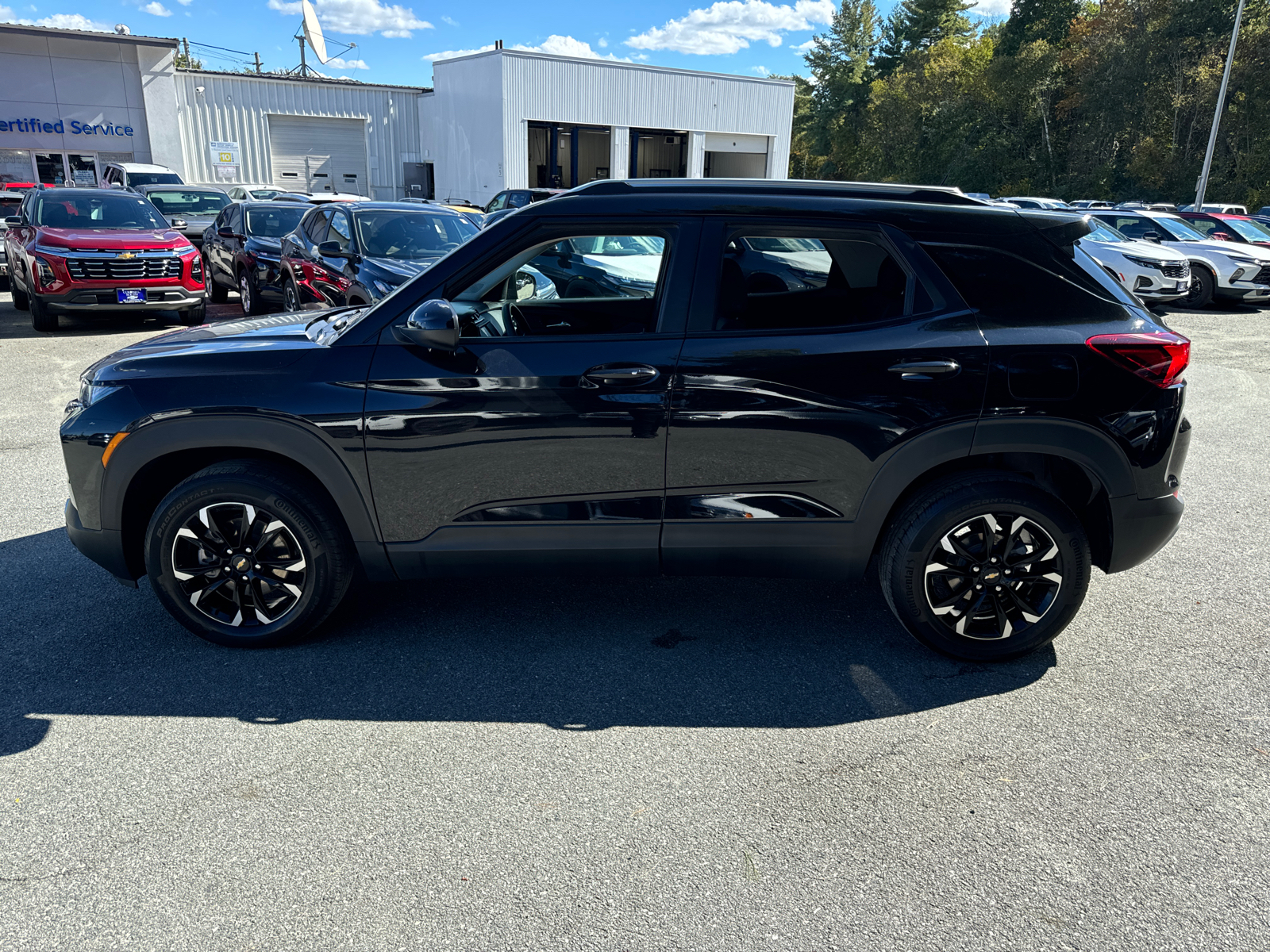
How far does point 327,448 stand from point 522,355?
83 cm

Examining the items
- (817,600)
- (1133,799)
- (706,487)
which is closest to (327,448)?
A: (706,487)

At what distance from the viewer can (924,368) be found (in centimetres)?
337

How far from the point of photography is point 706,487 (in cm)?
347

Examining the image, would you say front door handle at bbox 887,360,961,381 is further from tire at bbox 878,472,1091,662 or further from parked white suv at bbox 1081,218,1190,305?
parked white suv at bbox 1081,218,1190,305

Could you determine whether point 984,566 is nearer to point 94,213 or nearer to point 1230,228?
point 94,213

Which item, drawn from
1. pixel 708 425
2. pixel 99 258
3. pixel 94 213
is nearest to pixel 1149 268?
pixel 708 425

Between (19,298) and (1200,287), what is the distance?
63.5 ft

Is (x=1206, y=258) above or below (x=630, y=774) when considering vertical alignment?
above

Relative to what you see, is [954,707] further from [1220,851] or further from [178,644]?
[178,644]

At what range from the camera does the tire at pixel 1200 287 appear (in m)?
15.7

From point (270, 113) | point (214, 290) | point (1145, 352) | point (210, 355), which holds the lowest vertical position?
point (214, 290)

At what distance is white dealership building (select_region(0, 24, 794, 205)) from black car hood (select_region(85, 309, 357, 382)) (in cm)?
3237

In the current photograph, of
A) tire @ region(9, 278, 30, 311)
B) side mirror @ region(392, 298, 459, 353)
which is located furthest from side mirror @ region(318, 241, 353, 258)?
tire @ region(9, 278, 30, 311)

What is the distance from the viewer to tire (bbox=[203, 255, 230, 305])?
48.5ft
